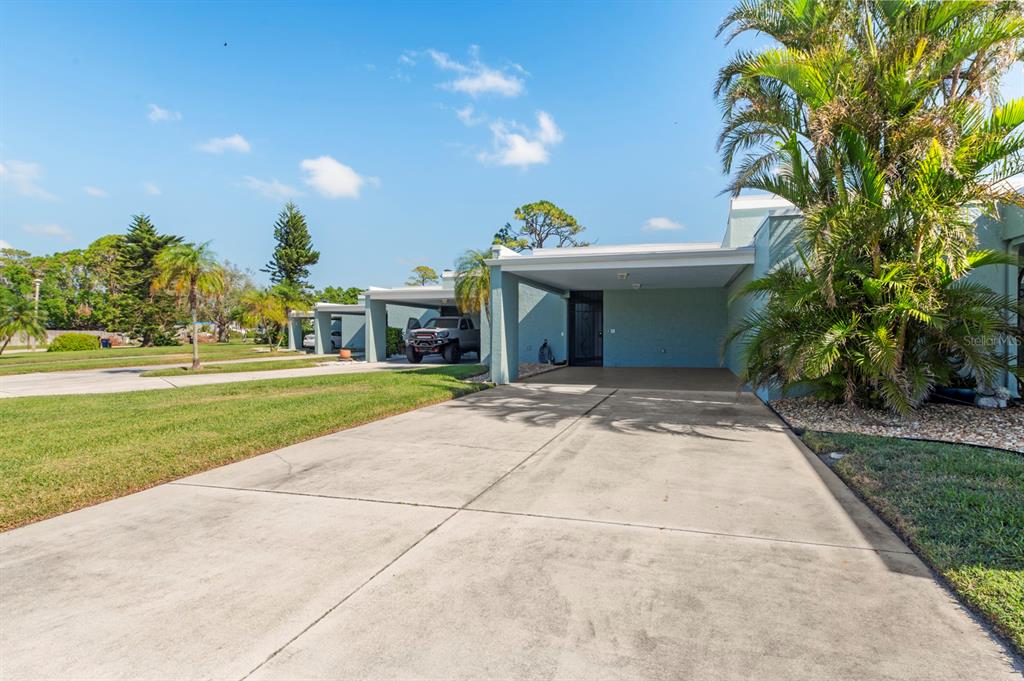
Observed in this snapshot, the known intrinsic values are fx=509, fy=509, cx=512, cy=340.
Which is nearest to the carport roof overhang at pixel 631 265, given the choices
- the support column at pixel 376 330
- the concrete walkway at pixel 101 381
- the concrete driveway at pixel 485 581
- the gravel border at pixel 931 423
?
the gravel border at pixel 931 423

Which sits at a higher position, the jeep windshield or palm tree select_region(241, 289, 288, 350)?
palm tree select_region(241, 289, 288, 350)

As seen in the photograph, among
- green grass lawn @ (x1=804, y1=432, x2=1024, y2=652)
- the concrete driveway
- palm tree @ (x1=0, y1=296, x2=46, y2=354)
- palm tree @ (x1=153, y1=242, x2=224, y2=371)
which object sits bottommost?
the concrete driveway

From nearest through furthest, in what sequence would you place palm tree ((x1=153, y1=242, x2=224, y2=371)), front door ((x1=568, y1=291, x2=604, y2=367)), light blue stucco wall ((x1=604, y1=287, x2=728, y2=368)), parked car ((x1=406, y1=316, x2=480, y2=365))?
light blue stucco wall ((x1=604, y1=287, x2=728, y2=368))
palm tree ((x1=153, y1=242, x2=224, y2=371))
front door ((x1=568, y1=291, x2=604, y2=367))
parked car ((x1=406, y1=316, x2=480, y2=365))

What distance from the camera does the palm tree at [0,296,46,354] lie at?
26.2 metres

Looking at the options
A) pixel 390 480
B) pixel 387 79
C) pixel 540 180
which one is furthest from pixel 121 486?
pixel 540 180

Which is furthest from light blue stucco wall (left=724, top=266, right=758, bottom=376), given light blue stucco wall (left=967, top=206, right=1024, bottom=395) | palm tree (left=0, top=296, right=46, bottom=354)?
palm tree (left=0, top=296, right=46, bottom=354)

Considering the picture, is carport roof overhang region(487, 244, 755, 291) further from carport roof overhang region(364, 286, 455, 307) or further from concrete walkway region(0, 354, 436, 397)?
concrete walkway region(0, 354, 436, 397)

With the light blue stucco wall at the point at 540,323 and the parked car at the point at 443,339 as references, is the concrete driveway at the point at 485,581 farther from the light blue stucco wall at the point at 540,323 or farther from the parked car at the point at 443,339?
the parked car at the point at 443,339

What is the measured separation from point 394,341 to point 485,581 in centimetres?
2474

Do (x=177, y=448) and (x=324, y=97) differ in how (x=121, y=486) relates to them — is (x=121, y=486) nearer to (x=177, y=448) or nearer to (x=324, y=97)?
(x=177, y=448)

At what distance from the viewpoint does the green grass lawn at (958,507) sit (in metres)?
2.70

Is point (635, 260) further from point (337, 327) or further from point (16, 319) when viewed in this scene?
point (16, 319)

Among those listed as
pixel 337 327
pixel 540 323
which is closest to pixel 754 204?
pixel 540 323

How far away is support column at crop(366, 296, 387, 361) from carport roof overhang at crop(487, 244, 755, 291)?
929cm
